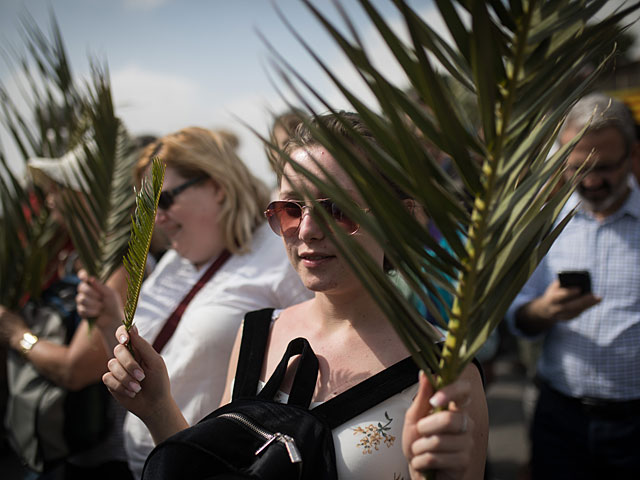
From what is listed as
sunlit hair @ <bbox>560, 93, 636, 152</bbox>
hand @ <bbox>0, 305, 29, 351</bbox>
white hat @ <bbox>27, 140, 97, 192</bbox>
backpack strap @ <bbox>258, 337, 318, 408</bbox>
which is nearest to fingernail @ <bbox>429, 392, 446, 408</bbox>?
backpack strap @ <bbox>258, 337, 318, 408</bbox>

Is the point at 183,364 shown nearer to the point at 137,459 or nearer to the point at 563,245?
the point at 137,459

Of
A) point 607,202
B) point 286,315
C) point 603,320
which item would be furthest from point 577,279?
point 286,315

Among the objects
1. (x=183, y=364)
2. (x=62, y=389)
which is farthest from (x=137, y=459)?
(x=62, y=389)

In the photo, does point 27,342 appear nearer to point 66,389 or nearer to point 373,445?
point 66,389

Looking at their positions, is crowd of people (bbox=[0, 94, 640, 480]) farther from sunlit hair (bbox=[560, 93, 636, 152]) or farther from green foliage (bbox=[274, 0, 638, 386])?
green foliage (bbox=[274, 0, 638, 386])

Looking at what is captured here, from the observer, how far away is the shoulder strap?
1.45m

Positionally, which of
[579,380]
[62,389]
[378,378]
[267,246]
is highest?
[267,246]

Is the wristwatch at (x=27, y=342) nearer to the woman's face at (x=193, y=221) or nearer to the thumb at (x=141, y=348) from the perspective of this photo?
the woman's face at (x=193, y=221)

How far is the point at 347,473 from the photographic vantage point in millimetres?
1205

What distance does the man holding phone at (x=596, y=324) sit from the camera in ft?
7.95

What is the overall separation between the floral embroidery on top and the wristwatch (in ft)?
6.72

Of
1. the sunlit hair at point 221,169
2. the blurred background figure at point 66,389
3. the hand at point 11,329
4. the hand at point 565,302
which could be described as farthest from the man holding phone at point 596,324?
the hand at point 11,329

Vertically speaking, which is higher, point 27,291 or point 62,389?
point 27,291

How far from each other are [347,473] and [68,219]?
1.91 meters
